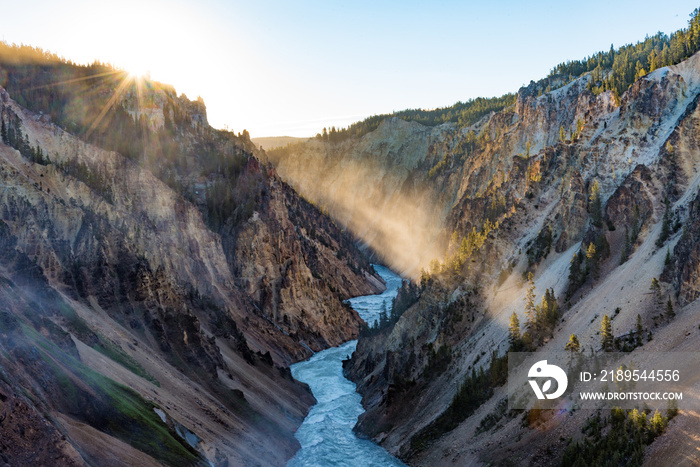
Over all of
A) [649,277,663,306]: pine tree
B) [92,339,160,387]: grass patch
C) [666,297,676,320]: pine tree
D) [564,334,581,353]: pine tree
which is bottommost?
[92,339,160,387]: grass patch

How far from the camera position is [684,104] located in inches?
2095

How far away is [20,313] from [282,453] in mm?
22610

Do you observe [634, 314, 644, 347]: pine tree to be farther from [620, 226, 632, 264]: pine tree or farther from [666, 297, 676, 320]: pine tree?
[620, 226, 632, 264]: pine tree

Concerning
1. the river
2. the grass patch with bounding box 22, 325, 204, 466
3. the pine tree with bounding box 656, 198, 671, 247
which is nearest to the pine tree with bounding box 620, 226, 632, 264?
the pine tree with bounding box 656, 198, 671, 247

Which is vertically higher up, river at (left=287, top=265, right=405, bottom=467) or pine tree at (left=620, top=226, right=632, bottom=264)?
pine tree at (left=620, top=226, right=632, bottom=264)

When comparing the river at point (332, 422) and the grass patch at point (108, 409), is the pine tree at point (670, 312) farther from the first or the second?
the grass patch at point (108, 409)

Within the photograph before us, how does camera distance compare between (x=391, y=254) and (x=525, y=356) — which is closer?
(x=525, y=356)

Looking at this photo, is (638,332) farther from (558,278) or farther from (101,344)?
(101,344)

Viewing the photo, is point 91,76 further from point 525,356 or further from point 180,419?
point 525,356

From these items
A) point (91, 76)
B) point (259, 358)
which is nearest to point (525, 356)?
point (259, 358)

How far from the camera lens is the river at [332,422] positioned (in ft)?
158

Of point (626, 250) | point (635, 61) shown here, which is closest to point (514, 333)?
point (626, 250)

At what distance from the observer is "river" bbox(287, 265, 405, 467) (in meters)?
48.1

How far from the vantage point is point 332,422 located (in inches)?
2362
